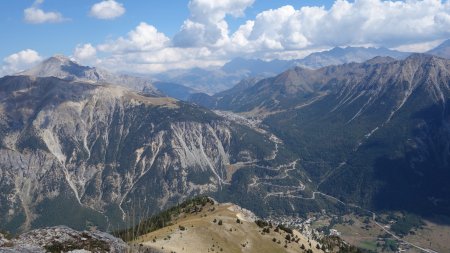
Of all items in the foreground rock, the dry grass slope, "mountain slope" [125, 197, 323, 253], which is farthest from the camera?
"mountain slope" [125, 197, 323, 253]

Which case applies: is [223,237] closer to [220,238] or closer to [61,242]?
[220,238]

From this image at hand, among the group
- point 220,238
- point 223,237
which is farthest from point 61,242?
point 223,237

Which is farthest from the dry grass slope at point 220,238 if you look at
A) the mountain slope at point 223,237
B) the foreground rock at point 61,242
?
the foreground rock at point 61,242

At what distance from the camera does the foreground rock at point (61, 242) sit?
57.9 metres

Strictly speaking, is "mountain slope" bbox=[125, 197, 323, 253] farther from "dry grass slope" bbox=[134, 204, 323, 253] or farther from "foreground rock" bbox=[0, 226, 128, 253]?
"foreground rock" bbox=[0, 226, 128, 253]

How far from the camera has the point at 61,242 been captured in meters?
60.6

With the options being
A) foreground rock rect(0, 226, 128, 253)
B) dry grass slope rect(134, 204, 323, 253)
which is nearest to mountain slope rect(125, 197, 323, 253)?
dry grass slope rect(134, 204, 323, 253)

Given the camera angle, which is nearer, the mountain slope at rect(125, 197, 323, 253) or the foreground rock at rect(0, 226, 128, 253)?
the foreground rock at rect(0, 226, 128, 253)

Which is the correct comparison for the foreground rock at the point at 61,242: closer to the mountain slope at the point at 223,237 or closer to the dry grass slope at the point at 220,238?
the mountain slope at the point at 223,237

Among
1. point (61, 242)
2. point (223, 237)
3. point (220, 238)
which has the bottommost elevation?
point (223, 237)

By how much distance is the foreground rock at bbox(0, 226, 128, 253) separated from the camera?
2279 inches

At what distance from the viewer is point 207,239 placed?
5891 inches

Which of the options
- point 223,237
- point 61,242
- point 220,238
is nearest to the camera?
point 61,242

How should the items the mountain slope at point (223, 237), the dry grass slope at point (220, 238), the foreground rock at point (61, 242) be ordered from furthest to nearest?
the mountain slope at point (223, 237), the dry grass slope at point (220, 238), the foreground rock at point (61, 242)
